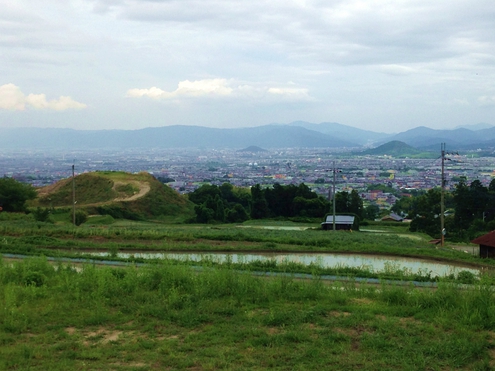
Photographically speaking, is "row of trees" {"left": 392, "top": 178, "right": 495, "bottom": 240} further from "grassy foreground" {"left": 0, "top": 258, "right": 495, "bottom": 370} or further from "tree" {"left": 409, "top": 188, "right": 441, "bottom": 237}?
"grassy foreground" {"left": 0, "top": 258, "right": 495, "bottom": 370}

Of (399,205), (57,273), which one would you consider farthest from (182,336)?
(399,205)

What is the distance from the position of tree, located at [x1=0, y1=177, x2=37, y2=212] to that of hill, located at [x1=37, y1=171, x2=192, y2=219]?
477cm

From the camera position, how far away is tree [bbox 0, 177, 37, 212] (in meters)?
40.5

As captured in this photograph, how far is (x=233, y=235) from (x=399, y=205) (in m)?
41.1

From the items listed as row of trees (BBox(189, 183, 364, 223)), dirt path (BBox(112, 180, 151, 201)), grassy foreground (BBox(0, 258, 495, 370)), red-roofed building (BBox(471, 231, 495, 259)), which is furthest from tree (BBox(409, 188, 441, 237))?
grassy foreground (BBox(0, 258, 495, 370))

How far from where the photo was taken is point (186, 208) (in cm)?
5212

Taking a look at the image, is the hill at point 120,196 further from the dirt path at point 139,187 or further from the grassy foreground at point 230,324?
the grassy foreground at point 230,324

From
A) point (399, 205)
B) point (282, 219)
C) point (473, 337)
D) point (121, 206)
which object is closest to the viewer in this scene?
point (473, 337)

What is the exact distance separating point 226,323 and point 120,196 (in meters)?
44.0

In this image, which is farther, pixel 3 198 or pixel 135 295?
pixel 3 198

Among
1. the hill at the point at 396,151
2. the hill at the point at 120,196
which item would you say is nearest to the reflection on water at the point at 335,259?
the hill at the point at 120,196

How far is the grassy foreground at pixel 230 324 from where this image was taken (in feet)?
21.3

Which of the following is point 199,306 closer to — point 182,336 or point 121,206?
point 182,336

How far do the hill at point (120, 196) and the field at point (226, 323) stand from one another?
34.6 meters
